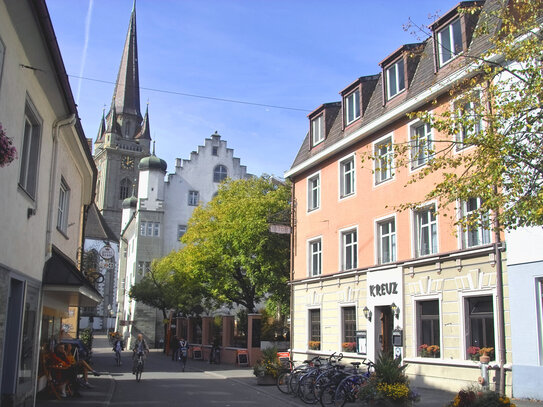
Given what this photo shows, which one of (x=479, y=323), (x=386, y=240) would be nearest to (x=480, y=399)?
(x=479, y=323)

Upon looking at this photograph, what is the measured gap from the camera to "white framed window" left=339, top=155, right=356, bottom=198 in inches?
940

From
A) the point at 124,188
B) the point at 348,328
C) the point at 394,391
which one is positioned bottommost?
the point at 394,391

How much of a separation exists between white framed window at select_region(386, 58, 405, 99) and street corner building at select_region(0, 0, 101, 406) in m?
11.5

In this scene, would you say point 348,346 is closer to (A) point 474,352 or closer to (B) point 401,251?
(B) point 401,251

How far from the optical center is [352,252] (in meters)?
23.3

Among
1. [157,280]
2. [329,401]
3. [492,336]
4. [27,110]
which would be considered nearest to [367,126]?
[492,336]

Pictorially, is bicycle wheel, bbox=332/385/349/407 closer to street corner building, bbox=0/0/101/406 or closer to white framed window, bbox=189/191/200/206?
street corner building, bbox=0/0/101/406

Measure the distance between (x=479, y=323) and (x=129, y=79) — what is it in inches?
4310

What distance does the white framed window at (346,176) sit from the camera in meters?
23.9

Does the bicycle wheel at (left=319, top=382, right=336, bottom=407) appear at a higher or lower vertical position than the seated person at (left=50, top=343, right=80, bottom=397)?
lower

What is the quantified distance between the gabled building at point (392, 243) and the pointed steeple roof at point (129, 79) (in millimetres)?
94930

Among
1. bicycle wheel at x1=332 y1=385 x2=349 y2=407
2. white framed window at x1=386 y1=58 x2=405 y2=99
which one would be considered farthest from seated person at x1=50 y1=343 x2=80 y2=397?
white framed window at x1=386 y1=58 x2=405 y2=99

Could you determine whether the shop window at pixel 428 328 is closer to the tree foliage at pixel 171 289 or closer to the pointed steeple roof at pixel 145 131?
the tree foliage at pixel 171 289

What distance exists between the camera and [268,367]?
2023 centimetres
